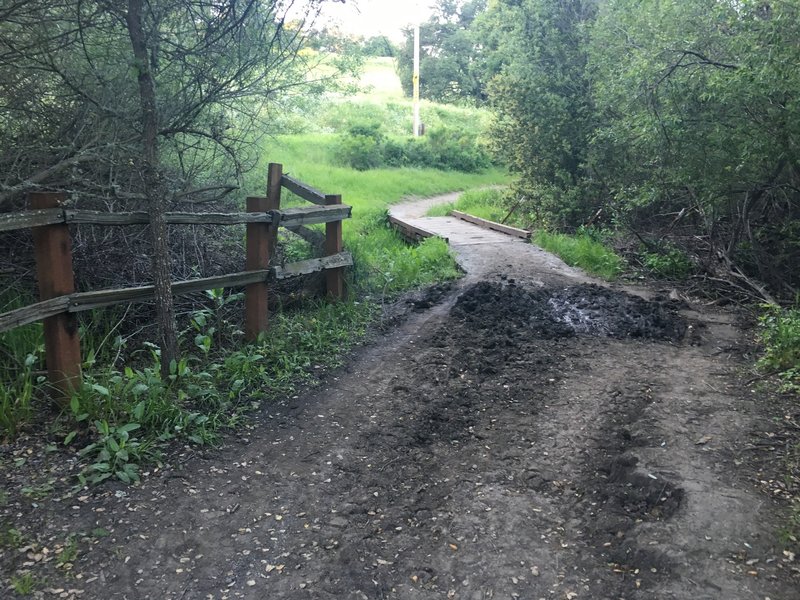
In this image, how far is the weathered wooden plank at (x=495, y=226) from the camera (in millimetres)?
13703

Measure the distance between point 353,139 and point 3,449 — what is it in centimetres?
2050

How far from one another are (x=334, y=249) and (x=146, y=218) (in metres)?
3.00

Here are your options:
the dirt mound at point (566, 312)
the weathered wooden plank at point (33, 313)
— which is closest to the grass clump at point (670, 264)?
the dirt mound at point (566, 312)

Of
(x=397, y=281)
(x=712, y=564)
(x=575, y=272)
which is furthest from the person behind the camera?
(x=575, y=272)

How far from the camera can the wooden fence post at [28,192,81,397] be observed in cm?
461

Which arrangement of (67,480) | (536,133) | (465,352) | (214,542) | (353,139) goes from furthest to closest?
(353,139)
(536,133)
(465,352)
(67,480)
(214,542)

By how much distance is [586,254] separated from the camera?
1155cm

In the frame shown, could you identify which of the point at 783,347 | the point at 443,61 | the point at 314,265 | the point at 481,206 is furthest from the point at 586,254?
the point at 443,61

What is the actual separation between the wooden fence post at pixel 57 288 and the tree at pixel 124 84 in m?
0.54

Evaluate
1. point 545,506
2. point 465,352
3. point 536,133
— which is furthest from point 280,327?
point 536,133

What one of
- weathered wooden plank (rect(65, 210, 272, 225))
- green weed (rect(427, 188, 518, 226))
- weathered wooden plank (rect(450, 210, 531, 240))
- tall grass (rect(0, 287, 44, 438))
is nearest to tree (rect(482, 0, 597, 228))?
green weed (rect(427, 188, 518, 226))

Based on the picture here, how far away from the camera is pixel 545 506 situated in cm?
425

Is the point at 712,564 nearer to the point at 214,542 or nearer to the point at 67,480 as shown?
the point at 214,542

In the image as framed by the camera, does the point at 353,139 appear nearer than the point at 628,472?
No
